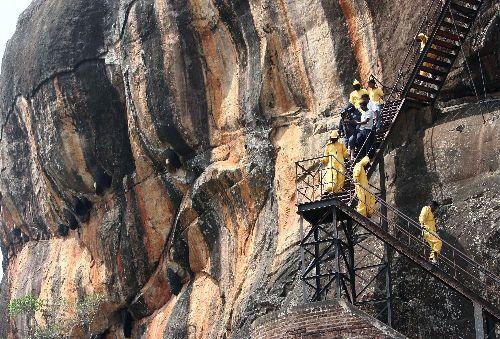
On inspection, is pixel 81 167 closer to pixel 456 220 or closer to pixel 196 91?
pixel 196 91

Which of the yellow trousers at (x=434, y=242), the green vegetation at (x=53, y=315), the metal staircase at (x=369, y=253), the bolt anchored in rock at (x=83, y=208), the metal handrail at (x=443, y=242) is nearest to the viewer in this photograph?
the metal staircase at (x=369, y=253)

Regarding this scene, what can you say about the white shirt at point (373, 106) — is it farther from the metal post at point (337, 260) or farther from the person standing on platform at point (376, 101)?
the metal post at point (337, 260)

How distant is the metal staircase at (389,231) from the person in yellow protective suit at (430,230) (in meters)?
0.15

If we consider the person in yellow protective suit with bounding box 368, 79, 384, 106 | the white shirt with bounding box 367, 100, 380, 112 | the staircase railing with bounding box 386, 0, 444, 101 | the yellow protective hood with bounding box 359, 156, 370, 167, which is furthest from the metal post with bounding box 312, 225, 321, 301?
the staircase railing with bounding box 386, 0, 444, 101

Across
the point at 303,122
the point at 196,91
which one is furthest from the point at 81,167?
the point at 303,122

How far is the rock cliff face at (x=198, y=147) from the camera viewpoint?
21.1 meters

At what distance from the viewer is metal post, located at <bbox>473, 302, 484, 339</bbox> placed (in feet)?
56.0

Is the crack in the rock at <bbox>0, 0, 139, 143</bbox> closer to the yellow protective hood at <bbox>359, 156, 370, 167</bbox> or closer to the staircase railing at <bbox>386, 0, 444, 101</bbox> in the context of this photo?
the staircase railing at <bbox>386, 0, 444, 101</bbox>

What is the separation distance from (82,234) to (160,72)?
267 inches

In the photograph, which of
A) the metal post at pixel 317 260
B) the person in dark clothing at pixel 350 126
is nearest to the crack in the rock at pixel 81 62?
the person in dark clothing at pixel 350 126

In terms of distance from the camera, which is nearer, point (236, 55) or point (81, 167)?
point (236, 55)

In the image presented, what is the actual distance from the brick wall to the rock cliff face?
5.86ft

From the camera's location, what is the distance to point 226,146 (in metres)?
26.3

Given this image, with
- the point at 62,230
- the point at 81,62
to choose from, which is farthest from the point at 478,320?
the point at 62,230
